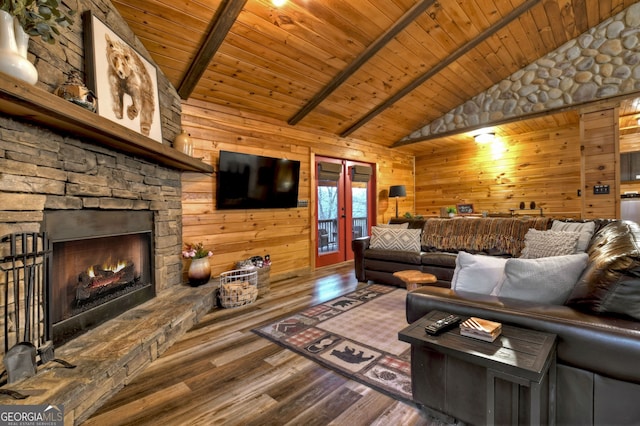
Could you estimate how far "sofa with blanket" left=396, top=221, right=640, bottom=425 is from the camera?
1100 mm

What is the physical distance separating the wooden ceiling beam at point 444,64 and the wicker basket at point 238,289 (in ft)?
10.8

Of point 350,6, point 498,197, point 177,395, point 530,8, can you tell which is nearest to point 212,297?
point 177,395

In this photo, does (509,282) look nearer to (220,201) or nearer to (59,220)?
(59,220)

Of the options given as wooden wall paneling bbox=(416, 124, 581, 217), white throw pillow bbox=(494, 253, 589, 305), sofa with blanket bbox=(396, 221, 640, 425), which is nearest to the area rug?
sofa with blanket bbox=(396, 221, 640, 425)

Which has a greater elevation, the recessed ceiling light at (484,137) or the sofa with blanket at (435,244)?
the recessed ceiling light at (484,137)

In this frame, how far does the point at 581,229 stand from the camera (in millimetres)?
2676

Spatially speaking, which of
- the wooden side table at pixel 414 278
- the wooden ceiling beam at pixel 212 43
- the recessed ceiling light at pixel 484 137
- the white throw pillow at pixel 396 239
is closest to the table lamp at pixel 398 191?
the recessed ceiling light at pixel 484 137

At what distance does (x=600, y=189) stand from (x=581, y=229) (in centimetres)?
200

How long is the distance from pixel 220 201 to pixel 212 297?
123 cm

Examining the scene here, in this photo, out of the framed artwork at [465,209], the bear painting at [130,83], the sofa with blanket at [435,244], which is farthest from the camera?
the framed artwork at [465,209]

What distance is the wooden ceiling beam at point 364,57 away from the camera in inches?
122

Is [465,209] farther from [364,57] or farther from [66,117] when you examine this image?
[66,117]

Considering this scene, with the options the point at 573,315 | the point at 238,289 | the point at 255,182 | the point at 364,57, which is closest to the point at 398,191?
the point at 364,57

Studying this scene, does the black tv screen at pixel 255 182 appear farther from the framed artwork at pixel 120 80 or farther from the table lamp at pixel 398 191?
the table lamp at pixel 398 191
